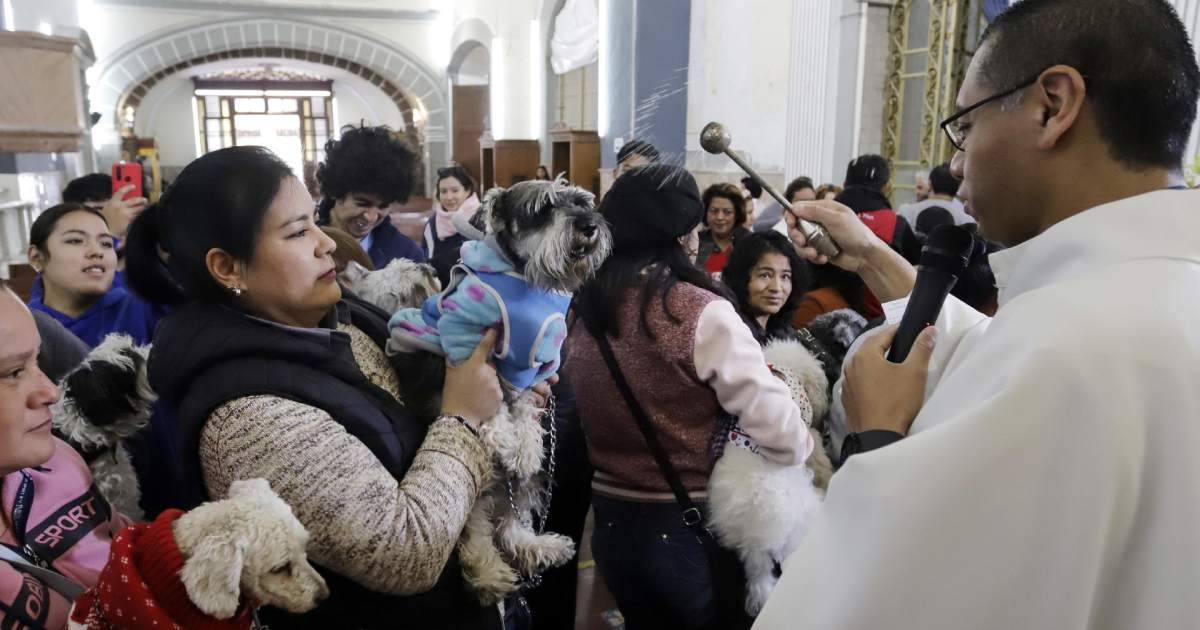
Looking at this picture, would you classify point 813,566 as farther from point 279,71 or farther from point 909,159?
point 279,71

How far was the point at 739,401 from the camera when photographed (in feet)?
5.58

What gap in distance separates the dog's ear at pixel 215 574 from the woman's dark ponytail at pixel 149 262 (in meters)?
0.61

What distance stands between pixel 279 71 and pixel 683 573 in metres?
22.9

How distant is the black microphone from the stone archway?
14040 millimetres

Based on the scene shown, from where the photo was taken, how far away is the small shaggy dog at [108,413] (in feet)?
4.44

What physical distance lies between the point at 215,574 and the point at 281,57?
16831mm

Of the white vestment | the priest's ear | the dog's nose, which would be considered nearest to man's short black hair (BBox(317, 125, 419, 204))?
the dog's nose

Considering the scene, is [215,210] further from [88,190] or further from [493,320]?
[88,190]

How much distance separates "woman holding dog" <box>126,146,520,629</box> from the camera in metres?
1.07

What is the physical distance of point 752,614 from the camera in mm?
1805

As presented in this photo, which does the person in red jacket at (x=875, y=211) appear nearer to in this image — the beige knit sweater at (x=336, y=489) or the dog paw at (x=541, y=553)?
the dog paw at (x=541, y=553)

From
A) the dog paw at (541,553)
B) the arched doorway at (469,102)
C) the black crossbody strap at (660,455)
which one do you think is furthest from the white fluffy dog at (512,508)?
the arched doorway at (469,102)

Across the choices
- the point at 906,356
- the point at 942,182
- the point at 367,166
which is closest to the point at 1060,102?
the point at 906,356

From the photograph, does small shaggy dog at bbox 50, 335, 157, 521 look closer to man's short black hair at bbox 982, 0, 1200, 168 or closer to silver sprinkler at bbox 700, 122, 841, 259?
silver sprinkler at bbox 700, 122, 841, 259
